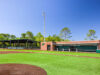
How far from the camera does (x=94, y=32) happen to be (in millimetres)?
50000

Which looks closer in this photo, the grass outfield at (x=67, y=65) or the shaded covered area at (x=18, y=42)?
the grass outfield at (x=67, y=65)

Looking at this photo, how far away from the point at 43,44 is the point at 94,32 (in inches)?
1472

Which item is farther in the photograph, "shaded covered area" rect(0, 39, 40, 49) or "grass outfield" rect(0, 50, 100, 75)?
"shaded covered area" rect(0, 39, 40, 49)

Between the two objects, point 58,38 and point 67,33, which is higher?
point 67,33

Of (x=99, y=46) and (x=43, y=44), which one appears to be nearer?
(x=99, y=46)

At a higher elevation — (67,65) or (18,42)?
(18,42)

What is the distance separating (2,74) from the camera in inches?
214

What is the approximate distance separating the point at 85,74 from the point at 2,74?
6.20 m

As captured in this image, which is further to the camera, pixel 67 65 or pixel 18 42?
pixel 18 42

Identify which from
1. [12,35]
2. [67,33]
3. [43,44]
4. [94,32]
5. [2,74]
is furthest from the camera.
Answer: [12,35]

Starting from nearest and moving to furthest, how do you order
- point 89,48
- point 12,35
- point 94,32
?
1. point 89,48
2. point 94,32
3. point 12,35

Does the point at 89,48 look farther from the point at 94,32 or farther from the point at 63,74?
the point at 63,74

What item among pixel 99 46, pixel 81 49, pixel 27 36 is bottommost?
pixel 81 49

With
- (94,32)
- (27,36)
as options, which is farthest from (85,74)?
(27,36)
